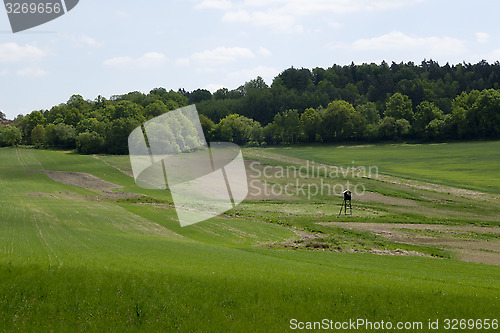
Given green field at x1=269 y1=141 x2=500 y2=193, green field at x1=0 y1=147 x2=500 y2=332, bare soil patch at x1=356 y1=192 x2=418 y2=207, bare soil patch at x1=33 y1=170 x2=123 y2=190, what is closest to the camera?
green field at x1=0 y1=147 x2=500 y2=332

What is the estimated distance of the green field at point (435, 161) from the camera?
77938mm

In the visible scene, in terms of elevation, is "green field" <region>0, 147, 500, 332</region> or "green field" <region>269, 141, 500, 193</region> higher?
"green field" <region>0, 147, 500, 332</region>

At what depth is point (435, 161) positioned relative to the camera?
340 feet

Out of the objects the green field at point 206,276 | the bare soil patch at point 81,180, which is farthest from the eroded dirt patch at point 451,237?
the bare soil patch at point 81,180

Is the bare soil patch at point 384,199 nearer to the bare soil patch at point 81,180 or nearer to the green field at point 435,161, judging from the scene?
the green field at point 435,161

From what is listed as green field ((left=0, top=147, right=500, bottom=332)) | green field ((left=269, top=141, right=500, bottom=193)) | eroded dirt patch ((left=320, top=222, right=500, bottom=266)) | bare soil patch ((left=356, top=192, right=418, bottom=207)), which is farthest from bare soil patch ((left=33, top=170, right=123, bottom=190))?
green field ((left=269, top=141, right=500, bottom=193))

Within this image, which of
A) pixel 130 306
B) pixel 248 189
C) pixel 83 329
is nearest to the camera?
pixel 83 329

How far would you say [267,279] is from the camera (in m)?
17.9

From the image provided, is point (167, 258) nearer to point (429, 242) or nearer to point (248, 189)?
point (429, 242)

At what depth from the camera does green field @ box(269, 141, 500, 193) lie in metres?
77.9

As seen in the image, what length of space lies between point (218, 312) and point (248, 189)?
5728 centimetres

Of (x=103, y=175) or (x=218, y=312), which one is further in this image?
(x=103, y=175)

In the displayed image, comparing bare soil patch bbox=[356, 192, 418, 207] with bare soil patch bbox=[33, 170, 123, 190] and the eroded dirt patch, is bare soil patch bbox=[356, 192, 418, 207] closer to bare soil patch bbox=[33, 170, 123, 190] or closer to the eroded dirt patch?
the eroded dirt patch

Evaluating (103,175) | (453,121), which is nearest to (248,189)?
(103,175)
